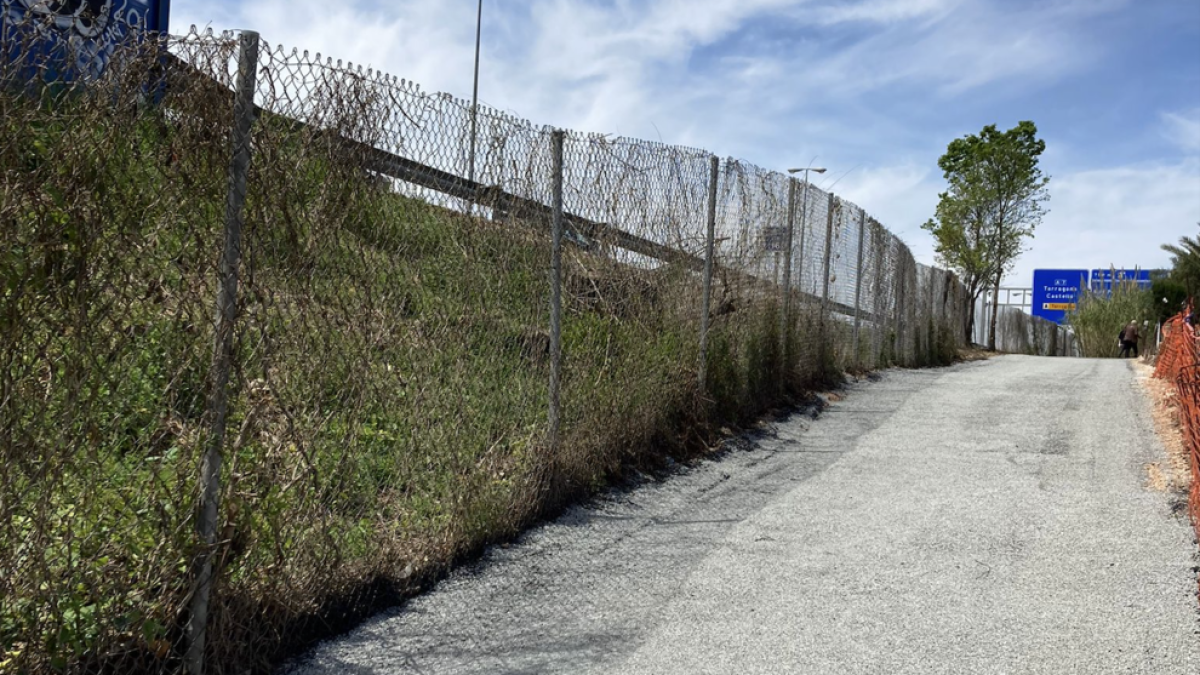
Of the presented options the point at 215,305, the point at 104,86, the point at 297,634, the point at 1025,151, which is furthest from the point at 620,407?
the point at 1025,151

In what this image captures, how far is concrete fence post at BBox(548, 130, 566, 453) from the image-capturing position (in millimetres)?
6074

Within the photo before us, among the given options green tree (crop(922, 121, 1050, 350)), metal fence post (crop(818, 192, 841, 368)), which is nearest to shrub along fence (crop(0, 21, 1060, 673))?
metal fence post (crop(818, 192, 841, 368))

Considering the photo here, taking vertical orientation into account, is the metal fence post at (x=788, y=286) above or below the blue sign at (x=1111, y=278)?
below

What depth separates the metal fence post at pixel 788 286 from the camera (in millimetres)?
10435

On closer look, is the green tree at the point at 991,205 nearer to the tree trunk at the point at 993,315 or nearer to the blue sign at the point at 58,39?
the tree trunk at the point at 993,315

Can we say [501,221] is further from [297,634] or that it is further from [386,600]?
[297,634]

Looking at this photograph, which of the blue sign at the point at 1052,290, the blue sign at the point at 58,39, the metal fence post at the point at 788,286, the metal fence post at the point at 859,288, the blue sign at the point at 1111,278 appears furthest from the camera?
the blue sign at the point at 1052,290

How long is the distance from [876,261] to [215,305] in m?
12.6

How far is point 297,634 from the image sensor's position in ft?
13.1

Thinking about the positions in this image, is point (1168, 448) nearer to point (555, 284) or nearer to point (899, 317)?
point (555, 284)

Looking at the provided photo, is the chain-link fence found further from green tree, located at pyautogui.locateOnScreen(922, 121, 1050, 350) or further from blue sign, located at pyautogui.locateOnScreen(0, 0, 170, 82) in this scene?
blue sign, located at pyautogui.locateOnScreen(0, 0, 170, 82)

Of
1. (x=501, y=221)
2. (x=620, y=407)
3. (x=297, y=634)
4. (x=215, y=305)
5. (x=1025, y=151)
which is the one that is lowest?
(x=297, y=634)

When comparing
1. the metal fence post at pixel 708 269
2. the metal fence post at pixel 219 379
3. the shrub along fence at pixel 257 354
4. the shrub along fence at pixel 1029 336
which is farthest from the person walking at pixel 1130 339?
the metal fence post at pixel 219 379

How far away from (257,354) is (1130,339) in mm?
29251
